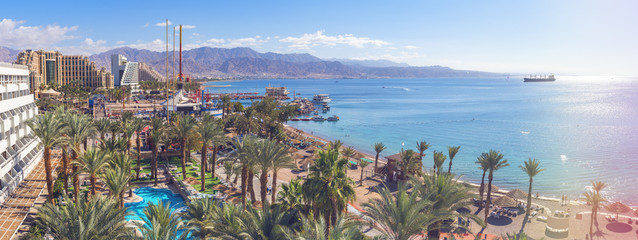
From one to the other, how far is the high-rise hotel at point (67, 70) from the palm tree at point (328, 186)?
157237 mm

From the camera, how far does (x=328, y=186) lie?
20688mm

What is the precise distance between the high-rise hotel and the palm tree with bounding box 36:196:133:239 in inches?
5979

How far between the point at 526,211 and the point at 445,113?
11082cm

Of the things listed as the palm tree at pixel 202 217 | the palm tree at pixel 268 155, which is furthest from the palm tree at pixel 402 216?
the palm tree at pixel 268 155

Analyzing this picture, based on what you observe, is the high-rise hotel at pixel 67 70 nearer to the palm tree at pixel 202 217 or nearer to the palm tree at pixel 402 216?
the palm tree at pixel 202 217

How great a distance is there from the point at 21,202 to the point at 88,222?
607 inches

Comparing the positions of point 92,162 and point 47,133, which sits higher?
point 47,133

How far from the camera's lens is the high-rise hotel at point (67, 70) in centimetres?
14911

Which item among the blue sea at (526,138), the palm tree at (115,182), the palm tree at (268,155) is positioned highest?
the palm tree at (268,155)

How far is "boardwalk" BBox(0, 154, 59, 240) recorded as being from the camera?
23992mm

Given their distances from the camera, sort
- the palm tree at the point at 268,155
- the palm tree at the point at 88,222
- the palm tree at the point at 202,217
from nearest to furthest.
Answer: the palm tree at the point at 88,222 < the palm tree at the point at 202,217 < the palm tree at the point at 268,155

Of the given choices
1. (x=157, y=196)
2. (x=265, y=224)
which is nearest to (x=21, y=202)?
(x=157, y=196)

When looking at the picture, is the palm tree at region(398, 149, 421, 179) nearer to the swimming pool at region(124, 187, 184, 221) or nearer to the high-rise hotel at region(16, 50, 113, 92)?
the swimming pool at region(124, 187, 184, 221)

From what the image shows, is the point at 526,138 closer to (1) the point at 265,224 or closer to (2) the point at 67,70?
(1) the point at 265,224
